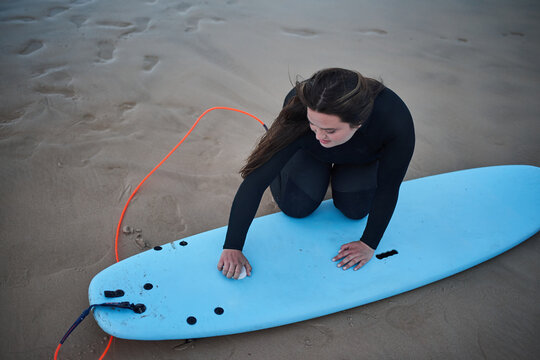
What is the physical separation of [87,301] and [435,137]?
2066mm

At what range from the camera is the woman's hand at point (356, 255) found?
4.77ft

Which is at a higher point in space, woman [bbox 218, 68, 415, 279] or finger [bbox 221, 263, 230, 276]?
woman [bbox 218, 68, 415, 279]

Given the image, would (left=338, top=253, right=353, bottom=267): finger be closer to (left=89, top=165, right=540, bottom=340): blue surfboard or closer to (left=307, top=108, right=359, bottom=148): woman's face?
(left=89, top=165, right=540, bottom=340): blue surfboard

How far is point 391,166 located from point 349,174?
0.32 m

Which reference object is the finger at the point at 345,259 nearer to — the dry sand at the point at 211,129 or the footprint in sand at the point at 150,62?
the dry sand at the point at 211,129

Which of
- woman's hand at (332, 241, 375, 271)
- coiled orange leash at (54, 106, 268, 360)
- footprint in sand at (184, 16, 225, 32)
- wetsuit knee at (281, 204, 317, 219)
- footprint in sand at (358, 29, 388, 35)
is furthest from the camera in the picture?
footprint in sand at (358, 29, 388, 35)

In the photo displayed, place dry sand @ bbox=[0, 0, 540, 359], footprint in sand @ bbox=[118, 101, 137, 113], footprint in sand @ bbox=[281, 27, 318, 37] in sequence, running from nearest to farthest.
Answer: dry sand @ bbox=[0, 0, 540, 359]
footprint in sand @ bbox=[118, 101, 137, 113]
footprint in sand @ bbox=[281, 27, 318, 37]

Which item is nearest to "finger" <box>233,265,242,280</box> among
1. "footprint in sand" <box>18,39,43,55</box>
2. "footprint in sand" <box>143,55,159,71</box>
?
"footprint in sand" <box>143,55,159,71</box>

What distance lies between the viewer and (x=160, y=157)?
2033 mm

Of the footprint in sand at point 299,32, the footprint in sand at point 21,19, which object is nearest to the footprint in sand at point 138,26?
the footprint in sand at point 21,19

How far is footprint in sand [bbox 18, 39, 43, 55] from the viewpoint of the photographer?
259 cm

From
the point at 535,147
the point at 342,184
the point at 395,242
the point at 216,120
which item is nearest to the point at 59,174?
the point at 216,120

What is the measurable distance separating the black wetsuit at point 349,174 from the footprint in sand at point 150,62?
1.50m

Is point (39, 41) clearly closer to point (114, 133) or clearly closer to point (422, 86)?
point (114, 133)
